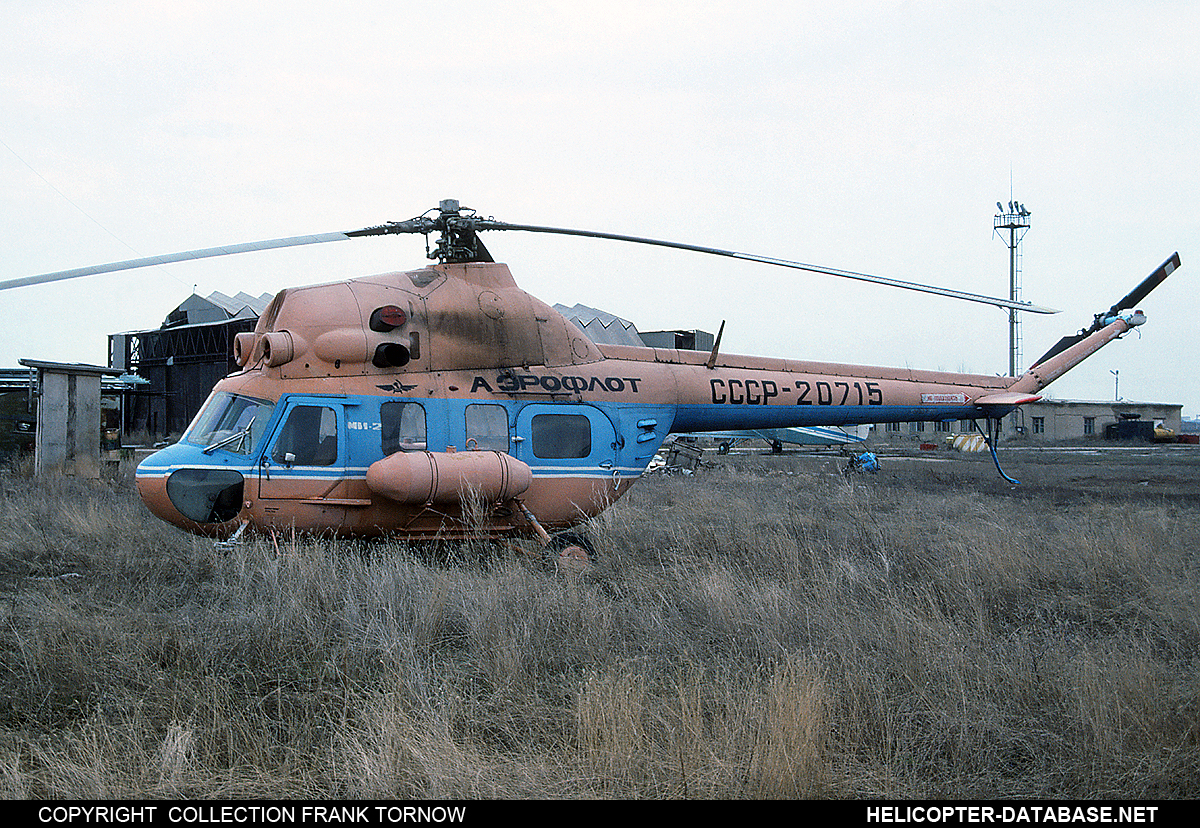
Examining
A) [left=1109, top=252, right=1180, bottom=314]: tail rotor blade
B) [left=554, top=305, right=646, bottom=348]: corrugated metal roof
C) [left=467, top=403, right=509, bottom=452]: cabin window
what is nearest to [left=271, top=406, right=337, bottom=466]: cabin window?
[left=467, top=403, right=509, bottom=452]: cabin window

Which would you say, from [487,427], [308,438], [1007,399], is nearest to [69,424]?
[308,438]

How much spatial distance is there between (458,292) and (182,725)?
5513mm

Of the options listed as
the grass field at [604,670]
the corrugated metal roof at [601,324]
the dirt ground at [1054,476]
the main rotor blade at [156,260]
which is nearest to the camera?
the grass field at [604,670]

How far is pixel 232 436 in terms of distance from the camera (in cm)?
780

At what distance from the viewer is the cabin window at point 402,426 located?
8117 mm

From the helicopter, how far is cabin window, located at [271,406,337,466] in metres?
0.01

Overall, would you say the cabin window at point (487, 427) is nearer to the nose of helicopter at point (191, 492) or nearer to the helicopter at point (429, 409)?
the helicopter at point (429, 409)

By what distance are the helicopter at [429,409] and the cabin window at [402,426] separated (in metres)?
0.01

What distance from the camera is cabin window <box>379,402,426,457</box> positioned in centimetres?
812

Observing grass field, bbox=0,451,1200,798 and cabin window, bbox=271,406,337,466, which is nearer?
grass field, bbox=0,451,1200,798

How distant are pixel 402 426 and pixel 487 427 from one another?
34.2 inches

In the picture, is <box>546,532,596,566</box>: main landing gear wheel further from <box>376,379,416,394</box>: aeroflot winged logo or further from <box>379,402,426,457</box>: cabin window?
<box>376,379,416,394</box>: aeroflot winged logo

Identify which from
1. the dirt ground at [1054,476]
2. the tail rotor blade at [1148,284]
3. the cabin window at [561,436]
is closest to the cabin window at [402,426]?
the cabin window at [561,436]
